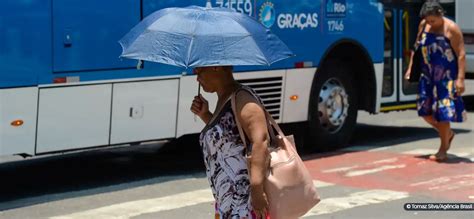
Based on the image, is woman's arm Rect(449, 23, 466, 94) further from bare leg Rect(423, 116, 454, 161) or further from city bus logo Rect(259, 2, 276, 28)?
city bus logo Rect(259, 2, 276, 28)

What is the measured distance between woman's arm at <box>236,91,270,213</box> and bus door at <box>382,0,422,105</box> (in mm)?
7974

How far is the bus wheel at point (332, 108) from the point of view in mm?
11609

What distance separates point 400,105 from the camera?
1288cm

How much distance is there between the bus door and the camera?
499 inches

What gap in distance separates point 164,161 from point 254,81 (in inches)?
61.4

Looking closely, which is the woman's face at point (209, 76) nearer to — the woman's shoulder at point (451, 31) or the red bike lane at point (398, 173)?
the red bike lane at point (398, 173)

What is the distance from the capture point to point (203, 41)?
16.3 ft

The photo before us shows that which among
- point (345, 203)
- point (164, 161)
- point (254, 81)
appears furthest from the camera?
point (164, 161)

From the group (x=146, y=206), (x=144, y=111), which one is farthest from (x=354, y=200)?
(x=144, y=111)

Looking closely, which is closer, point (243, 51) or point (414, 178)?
point (243, 51)

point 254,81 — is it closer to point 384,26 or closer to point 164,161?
point 164,161

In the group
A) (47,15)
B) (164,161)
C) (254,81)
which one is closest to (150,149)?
(164,161)

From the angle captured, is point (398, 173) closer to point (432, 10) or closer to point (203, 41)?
point (432, 10)

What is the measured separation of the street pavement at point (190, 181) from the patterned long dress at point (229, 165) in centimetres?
315
